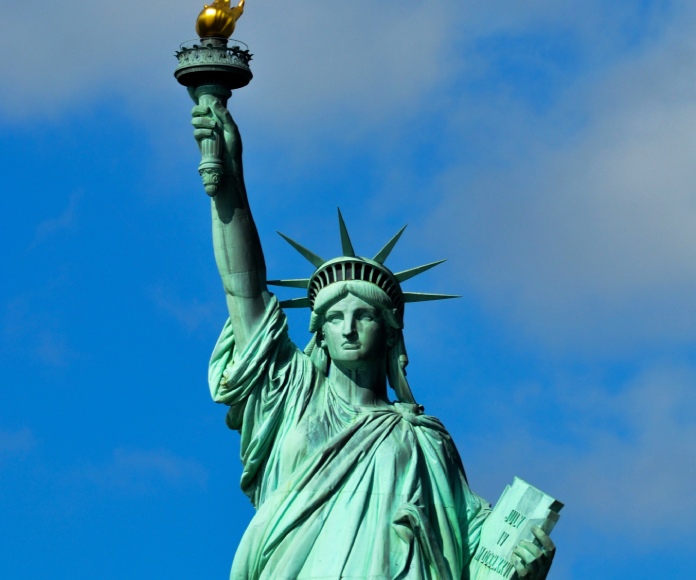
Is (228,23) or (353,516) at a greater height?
(228,23)

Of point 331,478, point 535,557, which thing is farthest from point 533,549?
point 331,478

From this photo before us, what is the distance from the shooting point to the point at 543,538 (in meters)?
33.8

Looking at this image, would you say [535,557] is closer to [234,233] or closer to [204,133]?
[234,233]

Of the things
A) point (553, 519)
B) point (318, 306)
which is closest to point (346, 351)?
point (318, 306)

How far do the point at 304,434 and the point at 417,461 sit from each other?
1143 millimetres

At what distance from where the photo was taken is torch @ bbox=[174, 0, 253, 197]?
3478 centimetres

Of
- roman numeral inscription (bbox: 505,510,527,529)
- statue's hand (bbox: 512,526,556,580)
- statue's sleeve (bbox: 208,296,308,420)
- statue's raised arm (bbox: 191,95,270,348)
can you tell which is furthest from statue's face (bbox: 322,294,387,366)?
statue's hand (bbox: 512,526,556,580)

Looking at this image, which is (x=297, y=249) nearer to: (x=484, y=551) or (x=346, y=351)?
(x=346, y=351)

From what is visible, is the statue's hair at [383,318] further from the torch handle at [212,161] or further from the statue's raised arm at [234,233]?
the torch handle at [212,161]

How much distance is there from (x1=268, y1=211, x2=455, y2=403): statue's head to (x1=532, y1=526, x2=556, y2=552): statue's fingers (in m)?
2.35

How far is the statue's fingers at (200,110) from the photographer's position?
114 ft

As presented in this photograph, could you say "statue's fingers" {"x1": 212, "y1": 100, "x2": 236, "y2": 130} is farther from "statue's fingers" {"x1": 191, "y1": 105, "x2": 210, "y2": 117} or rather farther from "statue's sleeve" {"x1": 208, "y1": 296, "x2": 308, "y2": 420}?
"statue's sleeve" {"x1": 208, "y1": 296, "x2": 308, "y2": 420}

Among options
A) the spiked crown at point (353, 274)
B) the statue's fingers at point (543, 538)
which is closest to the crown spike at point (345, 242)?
the spiked crown at point (353, 274)

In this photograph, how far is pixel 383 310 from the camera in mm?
35125
